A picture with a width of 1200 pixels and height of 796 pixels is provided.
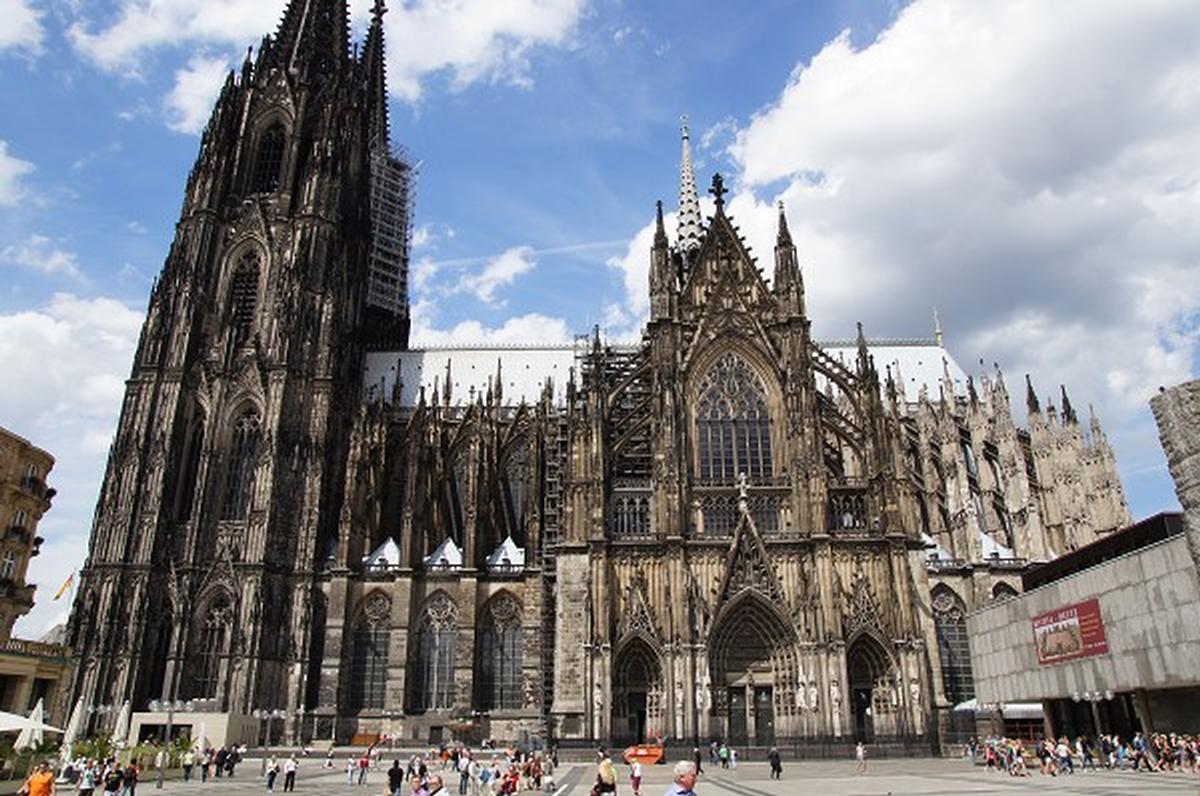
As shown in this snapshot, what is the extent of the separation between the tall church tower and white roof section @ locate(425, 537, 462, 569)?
520 cm

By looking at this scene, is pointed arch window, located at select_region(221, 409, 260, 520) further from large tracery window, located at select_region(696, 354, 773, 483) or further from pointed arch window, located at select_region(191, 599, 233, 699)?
large tracery window, located at select_region(696, 354, 773, 483)

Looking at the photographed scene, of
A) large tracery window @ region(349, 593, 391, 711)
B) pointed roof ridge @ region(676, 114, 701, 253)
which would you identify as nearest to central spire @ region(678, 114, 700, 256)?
pointed roof ridge @ region(676, 114, 701, 253)

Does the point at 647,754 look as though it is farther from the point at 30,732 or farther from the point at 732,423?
the point at 30,732

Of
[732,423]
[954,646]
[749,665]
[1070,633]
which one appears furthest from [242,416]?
[1070,633]

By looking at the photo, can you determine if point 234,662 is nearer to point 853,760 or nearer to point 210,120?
point 853,760

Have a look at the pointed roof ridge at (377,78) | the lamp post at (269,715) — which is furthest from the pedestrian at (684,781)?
the pointed roof ridge at (377,78)

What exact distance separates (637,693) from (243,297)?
1223 inches

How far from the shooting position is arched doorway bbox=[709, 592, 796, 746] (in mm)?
33562

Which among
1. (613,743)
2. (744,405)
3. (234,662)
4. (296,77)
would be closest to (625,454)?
(744,405)

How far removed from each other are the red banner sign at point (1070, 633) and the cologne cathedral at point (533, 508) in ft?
12.9

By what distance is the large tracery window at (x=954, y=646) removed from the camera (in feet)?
131

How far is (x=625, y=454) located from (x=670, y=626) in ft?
26.0

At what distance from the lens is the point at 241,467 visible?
43.9 metres

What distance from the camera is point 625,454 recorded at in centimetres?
3781
